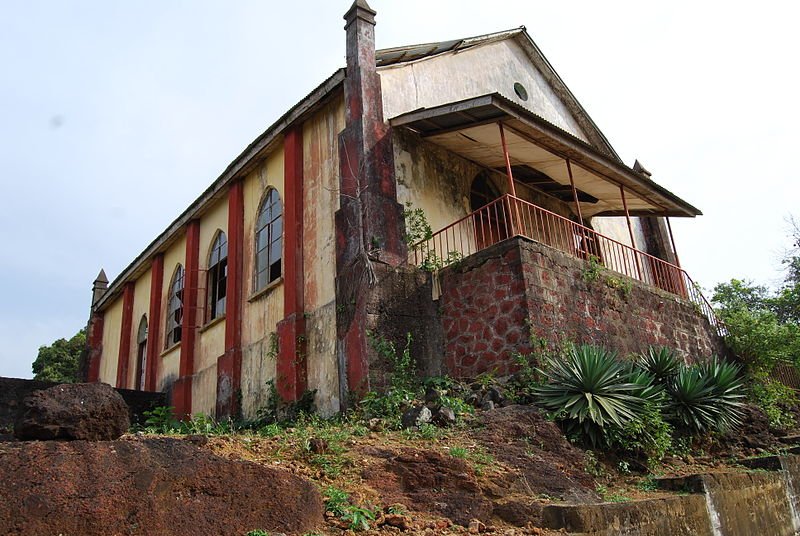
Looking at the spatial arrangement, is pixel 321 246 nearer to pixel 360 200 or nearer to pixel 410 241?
pixel 360 200

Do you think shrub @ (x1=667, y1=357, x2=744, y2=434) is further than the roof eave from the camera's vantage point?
No

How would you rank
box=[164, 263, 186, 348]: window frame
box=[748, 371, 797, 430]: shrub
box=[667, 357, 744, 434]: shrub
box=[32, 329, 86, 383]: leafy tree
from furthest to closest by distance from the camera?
box=[32, 329, 86, 383]: leafy tree < box=[164, 263, 186, 348]: window frame < box=[748, 371, 797, 430]: shrub < box=[667, 357, 744, 434]: shrub

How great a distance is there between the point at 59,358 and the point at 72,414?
103ft

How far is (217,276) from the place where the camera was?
15688mm

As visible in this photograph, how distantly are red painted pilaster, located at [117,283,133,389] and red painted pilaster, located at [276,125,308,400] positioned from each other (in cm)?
998

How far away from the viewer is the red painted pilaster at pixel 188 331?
15.2 m

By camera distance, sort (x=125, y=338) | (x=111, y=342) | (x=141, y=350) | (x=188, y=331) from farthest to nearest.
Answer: (x=111, y=342)
(x=125, y=338)
(x=141, y=350)
(x=188, y=331)

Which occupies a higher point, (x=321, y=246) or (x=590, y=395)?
(x=321, y=246)

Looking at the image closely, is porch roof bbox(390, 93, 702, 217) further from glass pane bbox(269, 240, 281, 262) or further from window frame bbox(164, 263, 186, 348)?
window frame bbox(164, 263, 186, 348)

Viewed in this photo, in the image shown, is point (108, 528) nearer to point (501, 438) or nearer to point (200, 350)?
point (501, 438)

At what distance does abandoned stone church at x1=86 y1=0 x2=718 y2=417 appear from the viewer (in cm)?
1029

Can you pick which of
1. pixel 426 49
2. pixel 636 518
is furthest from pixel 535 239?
pixel 636 518

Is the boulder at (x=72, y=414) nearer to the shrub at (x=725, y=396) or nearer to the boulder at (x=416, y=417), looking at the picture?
the boulder at (x=416, y=417)

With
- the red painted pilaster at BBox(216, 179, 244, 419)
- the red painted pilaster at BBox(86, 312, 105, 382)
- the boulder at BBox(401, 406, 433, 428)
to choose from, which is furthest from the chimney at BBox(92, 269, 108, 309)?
the boulder at BBox(401, 406, 433, 428)
